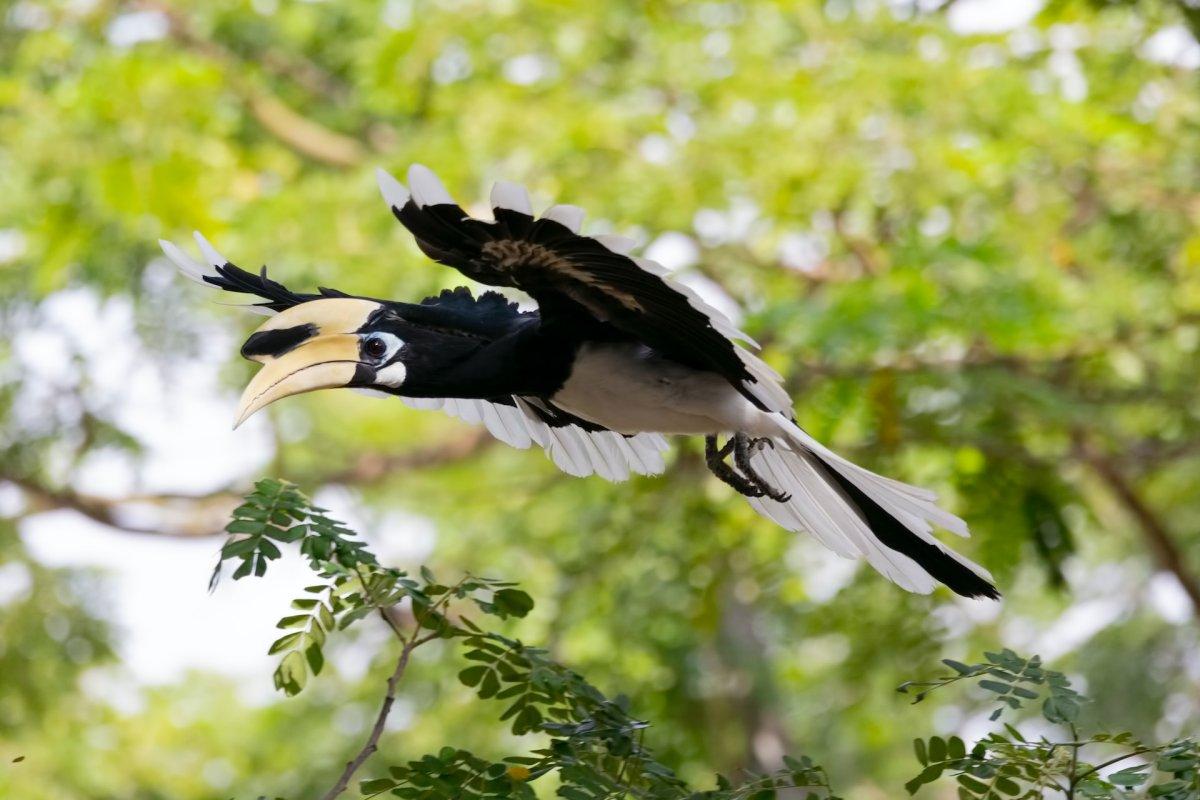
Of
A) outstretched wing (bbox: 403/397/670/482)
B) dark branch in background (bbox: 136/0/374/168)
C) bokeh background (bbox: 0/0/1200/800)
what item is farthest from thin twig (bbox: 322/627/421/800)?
dark branch in background (bbox: 136/0/374/168)

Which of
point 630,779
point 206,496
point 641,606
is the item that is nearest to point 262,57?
point 206,496

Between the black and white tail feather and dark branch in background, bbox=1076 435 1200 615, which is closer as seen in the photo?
the black and white tail feather

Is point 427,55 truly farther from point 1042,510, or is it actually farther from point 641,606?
point 1042,510

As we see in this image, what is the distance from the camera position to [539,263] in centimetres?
187

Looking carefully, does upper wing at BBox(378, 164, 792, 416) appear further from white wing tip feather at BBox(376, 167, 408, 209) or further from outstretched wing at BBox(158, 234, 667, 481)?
outstretched wing at BBox(158, 234, 667, 481)

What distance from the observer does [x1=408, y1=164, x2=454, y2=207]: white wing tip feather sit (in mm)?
1793

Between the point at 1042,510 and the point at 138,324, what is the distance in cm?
323

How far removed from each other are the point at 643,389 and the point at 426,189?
430 mm

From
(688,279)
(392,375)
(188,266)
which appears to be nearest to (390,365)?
(392,375)

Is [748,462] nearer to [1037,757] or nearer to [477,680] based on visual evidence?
A: [477,680]

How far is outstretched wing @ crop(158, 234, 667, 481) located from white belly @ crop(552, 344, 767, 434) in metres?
0.11

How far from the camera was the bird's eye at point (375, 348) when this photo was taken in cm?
204

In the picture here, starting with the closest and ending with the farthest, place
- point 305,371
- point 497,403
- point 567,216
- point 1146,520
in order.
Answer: point 567,216 < point 305,371 < point 497,403 < point 1146,520

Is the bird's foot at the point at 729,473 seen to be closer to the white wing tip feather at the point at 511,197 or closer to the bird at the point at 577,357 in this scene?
the bird at the point at 577,357
